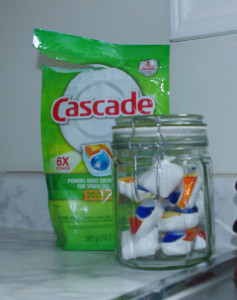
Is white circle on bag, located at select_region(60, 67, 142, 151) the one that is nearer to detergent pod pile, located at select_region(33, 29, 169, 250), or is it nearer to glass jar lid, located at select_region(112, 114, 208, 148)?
detergent pod pile, located at select_region(33, 29, 169, 250)

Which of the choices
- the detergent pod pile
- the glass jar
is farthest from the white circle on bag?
the glass jar

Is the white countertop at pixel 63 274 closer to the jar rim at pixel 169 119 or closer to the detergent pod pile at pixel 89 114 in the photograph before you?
the detergent pod pile at pixel 89 114

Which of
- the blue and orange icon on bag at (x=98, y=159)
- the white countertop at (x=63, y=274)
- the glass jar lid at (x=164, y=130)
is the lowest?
the white countertop at (x=63, y=274)

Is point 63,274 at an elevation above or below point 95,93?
below

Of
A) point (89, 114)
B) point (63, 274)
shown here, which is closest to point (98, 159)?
point (89, 114)

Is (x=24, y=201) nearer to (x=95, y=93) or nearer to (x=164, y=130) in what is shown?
(x=95, y=93)

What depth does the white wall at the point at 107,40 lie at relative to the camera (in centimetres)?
80

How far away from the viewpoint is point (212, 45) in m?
0.80

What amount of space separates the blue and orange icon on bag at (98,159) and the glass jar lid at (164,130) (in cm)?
10

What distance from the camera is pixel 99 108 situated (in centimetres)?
80

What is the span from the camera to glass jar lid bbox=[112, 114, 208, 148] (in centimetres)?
66

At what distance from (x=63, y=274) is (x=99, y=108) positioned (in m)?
0.26

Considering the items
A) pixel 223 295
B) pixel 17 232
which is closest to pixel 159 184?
pixel 223 295

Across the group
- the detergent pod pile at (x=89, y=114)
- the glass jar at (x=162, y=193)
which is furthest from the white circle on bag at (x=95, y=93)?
the glass jar at (x=162, y=193)
